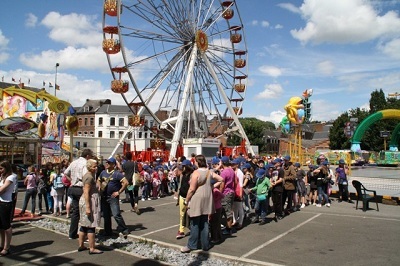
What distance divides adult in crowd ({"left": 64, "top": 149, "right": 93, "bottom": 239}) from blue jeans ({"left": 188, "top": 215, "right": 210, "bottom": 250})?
8.56 ft

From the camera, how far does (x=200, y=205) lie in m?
6.73

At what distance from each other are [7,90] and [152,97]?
10.3m

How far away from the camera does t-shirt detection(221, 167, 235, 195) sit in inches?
324

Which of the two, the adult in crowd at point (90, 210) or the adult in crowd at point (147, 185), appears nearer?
the adult in crowd at point (90, 210)

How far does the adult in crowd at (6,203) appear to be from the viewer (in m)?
6.56

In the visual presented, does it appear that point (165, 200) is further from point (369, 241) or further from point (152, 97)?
point (152, 97)

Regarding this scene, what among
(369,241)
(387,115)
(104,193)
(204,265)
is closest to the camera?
(204,265)

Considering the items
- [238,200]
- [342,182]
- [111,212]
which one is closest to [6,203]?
[111,212]

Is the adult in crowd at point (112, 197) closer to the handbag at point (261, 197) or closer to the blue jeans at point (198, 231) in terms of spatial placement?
the blue jeans at point (198, 231)

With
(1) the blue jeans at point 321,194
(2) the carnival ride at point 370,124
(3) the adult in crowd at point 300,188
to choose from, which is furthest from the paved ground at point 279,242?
(2) the carnival ride at point 370,124

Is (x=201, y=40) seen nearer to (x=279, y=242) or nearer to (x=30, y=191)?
(x=30, y=191)

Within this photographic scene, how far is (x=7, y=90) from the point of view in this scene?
26.0 metres

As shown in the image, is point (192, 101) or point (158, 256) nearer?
point (158, 256)

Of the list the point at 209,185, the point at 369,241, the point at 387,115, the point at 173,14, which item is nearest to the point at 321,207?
the point at 369,241
